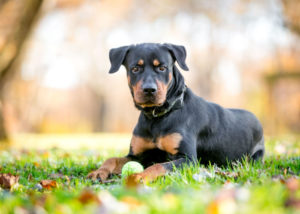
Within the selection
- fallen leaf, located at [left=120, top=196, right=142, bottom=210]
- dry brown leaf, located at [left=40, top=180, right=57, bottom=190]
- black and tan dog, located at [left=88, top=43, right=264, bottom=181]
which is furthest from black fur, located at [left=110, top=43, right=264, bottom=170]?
fallen leaf, located at [left=120, top=196, right=142, bottom=210]

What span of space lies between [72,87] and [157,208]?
23774mm

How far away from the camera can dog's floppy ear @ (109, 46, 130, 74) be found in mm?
4641

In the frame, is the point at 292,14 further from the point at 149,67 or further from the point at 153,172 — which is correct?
the point at 153,172

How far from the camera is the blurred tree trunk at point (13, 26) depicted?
30.9 ft

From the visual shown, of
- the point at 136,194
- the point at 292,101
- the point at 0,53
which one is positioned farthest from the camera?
the point at 292,101

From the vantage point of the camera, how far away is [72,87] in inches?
989

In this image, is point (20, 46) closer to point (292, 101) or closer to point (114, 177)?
point (114, 177)

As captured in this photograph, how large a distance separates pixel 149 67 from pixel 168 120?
2.19 ft

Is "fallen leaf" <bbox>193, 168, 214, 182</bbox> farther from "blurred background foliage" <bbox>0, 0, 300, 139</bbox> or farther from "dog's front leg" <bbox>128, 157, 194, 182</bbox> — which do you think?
"blurred background foliage" <bbox>0, 0, 300, 139</bbox>

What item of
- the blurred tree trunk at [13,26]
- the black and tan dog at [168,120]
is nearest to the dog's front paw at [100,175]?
the black and tan dog at [168,120]

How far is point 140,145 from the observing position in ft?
14.7

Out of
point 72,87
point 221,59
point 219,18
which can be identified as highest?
point 219,18

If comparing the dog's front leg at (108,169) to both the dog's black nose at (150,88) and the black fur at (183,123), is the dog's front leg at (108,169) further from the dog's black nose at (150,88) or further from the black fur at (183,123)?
the dog's black nose at (150,88)

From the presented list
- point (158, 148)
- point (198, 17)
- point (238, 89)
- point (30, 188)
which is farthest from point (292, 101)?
point (30, 188)
